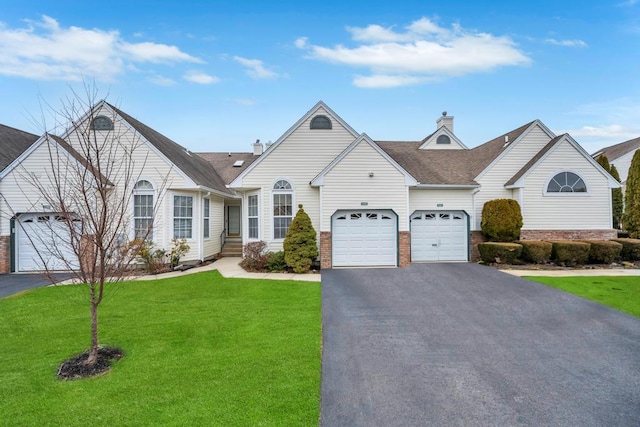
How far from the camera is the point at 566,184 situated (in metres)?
15.2

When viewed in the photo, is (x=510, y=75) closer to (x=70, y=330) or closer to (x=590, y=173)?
(x=590, y=173)

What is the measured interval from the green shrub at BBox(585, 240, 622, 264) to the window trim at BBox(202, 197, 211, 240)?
57.9 feet

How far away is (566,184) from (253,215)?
15017 mm

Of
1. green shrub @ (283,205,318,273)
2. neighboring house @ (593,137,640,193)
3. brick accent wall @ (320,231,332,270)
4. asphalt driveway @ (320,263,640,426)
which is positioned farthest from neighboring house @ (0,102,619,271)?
neighboring house @ (593,137,640,193)

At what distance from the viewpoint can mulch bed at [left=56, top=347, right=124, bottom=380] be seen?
16.0 ft

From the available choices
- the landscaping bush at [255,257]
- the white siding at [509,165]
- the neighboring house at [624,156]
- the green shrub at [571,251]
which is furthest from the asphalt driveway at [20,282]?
the neighboring house at [624,156]

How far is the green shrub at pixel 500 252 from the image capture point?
13.6m

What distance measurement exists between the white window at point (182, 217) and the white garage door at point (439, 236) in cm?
1050

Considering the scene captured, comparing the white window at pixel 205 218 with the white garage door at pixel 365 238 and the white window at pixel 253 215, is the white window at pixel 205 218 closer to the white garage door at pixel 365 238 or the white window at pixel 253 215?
the white window at pixel 253 215

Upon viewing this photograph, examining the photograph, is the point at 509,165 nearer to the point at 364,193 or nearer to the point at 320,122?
the point at 364,193

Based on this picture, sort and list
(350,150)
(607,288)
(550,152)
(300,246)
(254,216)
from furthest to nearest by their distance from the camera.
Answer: (254,216) < (550,152) < (350,150) < (300,246) < (607,288)

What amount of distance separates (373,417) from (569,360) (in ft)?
12.8

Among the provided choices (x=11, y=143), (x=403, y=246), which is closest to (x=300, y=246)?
(x=403, y=246)

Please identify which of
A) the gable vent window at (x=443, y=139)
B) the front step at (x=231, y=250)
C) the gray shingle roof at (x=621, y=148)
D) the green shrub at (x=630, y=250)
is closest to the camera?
the green shrub at (x=630, y=250)
